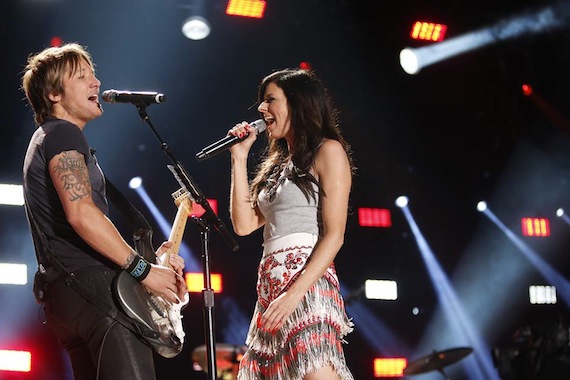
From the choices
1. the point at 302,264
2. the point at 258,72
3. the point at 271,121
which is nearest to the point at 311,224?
the point at 302,264

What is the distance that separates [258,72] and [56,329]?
5.09 m

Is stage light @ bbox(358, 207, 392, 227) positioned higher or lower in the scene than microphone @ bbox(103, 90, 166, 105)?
higher

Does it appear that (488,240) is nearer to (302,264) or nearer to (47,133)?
(302,264)

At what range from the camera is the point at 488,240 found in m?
8.76

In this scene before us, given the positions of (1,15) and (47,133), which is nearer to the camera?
(47,133)

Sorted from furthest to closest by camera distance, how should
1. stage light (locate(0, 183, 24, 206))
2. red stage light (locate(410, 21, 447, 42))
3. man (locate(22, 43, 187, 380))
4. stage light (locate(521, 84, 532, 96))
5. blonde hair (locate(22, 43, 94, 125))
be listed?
1. stage light (locate(521, 84, 532, 96))
2. red stage light (locate(410, 21, 447, 42))
3. stage light (locate(0, 183, 24, 206))
4. blonde hair (locate(22, 43, 94, 125))
5. man (locate(22, 43, 187, 380))

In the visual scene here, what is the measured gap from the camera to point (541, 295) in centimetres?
886

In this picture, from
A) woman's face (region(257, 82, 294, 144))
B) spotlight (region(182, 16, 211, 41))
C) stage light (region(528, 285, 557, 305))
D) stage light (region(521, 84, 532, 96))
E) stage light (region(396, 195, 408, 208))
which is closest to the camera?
woman's face (region(257, 82, 294, 144))

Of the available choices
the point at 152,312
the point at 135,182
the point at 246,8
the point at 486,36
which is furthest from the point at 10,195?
the point at 486,36

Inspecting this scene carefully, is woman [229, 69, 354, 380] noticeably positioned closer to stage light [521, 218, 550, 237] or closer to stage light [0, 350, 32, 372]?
stage light [0, 350, 32, 372]

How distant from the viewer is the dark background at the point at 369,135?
6.39 m

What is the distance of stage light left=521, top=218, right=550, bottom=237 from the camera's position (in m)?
8.89

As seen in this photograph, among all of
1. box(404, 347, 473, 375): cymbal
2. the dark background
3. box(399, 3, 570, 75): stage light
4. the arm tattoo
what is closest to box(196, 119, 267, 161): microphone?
the arm tattoo

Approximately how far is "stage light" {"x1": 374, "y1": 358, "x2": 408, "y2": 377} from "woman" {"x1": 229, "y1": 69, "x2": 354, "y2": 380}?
5259mm
